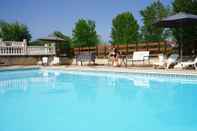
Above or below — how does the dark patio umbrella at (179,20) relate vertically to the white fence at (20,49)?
above

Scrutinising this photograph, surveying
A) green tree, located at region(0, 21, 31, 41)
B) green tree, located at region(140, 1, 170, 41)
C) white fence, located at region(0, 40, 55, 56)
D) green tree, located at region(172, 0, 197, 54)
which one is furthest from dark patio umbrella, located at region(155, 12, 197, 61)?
green tree, located at region(0, 21, 31, 41)

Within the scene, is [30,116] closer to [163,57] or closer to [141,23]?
[163,57]

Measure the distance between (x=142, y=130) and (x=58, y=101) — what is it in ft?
10.2

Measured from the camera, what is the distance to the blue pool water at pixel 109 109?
4.67 m

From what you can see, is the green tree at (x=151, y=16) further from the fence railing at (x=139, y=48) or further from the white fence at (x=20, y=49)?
the white fence at (x=20, y=49)

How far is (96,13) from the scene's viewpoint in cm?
3231

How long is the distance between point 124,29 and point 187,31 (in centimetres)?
1723

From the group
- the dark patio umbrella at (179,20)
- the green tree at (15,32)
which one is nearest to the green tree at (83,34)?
the green tree at (15,32)

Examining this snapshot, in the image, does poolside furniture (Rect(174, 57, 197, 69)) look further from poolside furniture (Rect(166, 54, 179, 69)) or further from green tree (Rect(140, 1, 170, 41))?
green tree (Rect(140, 1, 170, 41))

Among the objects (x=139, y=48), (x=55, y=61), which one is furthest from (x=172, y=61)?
(x=55, y=61)

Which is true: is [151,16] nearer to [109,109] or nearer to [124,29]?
[124,29]

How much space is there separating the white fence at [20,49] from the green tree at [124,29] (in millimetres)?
11606

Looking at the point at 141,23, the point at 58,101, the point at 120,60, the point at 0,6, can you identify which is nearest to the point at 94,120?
the point at 58,101

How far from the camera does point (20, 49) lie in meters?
18.7
